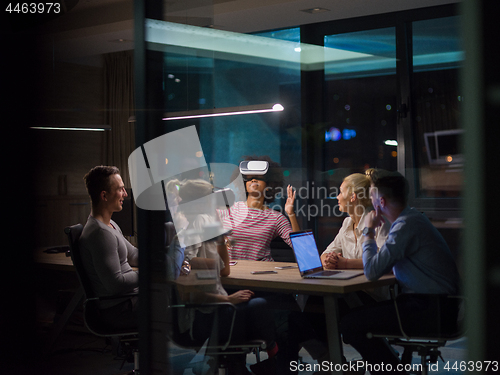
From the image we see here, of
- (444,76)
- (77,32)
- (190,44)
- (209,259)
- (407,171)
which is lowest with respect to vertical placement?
(209,259)

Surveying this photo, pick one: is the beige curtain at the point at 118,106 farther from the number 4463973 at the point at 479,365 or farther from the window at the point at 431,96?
the number 4463973 at the point at 479,365

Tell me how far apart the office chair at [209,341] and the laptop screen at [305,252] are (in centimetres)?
52

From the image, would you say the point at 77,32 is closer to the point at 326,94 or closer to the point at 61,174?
the point at 61,174

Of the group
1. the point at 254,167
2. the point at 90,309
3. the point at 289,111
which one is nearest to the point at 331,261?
the point at 90,309

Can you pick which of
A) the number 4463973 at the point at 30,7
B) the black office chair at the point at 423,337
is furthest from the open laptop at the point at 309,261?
the number 4463973 at the point at 30,7

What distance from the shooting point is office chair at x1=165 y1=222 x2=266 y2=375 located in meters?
2.12

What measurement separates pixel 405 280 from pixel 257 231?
1.31 meters

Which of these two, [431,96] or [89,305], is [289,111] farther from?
[89,305]

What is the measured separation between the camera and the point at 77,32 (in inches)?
212

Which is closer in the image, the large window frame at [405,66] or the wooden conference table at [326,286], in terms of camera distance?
the wooden conference table at [326,286]

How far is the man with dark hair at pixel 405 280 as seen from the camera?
2.68 m

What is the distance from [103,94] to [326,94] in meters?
3.23

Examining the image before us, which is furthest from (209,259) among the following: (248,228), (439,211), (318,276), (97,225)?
(439,211)

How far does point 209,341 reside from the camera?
2309 mm
